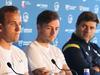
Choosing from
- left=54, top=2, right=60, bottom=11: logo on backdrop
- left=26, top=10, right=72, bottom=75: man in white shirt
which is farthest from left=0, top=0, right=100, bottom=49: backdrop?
left=26, top=10, right=72, bottom=75: man in white shirt

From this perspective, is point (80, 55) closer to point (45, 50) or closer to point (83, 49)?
point (83, 49)

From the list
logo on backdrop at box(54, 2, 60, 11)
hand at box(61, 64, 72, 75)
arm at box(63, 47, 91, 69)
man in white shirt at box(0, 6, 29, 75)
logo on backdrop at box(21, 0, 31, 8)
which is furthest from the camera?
logo on backdrop at box(54, 2, 60, 11)

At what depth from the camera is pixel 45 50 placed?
265cm

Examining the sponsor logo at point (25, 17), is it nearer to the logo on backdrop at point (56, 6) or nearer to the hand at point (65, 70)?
the logo on backdrop at point (56, 6)

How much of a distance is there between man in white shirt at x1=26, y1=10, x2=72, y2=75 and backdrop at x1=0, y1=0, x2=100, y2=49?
69cm

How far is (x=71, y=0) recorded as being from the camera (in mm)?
3910

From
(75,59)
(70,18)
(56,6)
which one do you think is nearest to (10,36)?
(75,59)

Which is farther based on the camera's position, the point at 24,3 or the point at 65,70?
the point at 24,3

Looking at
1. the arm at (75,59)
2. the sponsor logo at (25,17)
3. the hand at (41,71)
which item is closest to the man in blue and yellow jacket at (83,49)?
the arm at (75,59)

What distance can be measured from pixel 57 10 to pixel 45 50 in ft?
3.84

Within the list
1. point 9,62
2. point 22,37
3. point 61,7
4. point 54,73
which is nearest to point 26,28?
point 22,37

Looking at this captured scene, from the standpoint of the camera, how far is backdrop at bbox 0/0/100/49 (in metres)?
3.37

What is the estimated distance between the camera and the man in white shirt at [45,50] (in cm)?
255

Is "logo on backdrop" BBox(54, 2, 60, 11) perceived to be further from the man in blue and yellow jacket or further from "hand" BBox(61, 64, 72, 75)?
"hand" BBox(61, 64, 72, 75)
